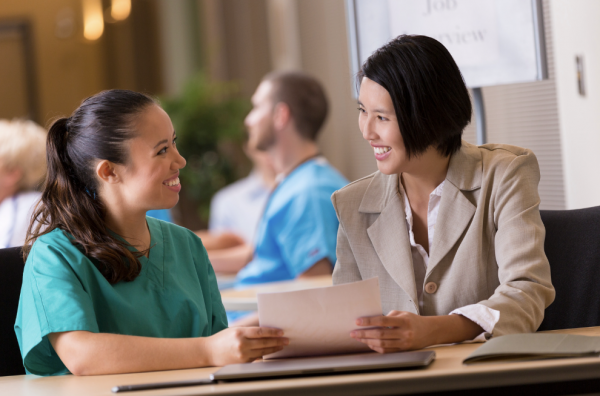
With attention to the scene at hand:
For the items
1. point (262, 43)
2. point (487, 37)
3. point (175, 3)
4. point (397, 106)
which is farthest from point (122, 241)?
point (175, 3)

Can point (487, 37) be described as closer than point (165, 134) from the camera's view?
No

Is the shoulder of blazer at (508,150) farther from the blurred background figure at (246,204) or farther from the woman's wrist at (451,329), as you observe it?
the blurred background figure at (246,204)

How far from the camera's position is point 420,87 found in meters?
1.48

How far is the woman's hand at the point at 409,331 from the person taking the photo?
3.96ft

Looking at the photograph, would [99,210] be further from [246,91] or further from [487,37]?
[246,91]

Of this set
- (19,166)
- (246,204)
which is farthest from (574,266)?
(246,204)

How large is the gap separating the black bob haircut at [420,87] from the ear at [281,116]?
1769mm

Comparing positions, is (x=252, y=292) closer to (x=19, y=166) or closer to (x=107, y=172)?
(x=107, y=172)

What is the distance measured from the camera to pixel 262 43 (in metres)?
6.36

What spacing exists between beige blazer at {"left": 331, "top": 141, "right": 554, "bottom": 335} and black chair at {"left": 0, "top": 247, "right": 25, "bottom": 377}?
75 centimetres

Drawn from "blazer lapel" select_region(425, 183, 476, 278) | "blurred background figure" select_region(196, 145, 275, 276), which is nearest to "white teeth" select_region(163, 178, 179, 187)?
"blazer lapel" select_region(425, 183, 476, 278)

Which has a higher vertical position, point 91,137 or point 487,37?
point 487,37

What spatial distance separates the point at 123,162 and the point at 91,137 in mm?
96

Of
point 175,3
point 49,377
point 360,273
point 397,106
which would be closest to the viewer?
point 49,377
